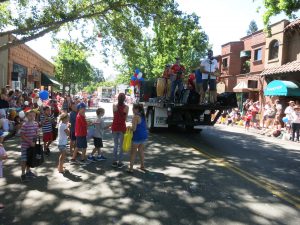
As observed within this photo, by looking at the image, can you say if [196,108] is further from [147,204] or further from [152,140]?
[147,204]

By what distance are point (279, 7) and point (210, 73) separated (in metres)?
3.80

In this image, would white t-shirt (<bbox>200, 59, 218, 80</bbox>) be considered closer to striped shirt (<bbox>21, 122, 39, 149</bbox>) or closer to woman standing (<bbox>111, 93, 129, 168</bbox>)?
woman standing (<bbox>111, 93, 129, 168</bbox>)

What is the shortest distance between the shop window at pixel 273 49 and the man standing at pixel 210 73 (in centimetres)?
1606

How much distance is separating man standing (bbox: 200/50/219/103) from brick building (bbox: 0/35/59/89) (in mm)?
14532

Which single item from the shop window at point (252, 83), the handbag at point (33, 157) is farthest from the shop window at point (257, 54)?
the handbag at point (33, 157)

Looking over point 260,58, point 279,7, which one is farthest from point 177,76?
point 260,58

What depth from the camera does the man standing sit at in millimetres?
12094

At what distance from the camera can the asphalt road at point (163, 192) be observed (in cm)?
512

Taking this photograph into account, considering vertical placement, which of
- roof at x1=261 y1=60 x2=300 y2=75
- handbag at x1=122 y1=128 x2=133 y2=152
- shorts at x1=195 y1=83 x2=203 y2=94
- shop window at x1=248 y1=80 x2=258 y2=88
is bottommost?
handbag at x1=122 y1=128 x2=133 y2=152

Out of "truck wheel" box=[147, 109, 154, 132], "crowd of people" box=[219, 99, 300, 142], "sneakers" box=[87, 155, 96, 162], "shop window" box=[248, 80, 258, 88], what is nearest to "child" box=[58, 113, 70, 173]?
"sneakers" box=[87, 155, 96, 162]

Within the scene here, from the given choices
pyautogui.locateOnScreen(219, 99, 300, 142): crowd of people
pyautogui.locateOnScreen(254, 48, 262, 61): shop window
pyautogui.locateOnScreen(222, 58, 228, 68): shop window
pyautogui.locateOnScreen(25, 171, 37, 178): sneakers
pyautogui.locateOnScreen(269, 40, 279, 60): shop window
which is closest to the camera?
pyautogui.locateOnScreen(25, 171, 37, 178): sneakers

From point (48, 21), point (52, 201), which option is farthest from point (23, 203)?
point (48, 21)

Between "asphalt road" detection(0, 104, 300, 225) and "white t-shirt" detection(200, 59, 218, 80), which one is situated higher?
"white t-shirt" detection(200, 59, 218, 80)

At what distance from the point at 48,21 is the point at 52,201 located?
931cm
